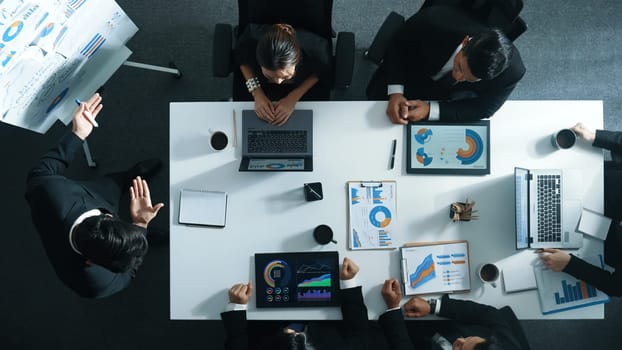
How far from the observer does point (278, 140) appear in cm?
176

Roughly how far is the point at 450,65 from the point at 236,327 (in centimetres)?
148

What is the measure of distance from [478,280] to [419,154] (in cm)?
59

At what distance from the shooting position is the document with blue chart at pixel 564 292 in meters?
1.70

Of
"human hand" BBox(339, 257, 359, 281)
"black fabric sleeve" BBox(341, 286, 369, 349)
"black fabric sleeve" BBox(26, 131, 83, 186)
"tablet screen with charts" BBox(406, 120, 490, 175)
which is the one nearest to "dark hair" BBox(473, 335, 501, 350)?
"black fabric sleeve" BBox(341, 286, 369, 349)

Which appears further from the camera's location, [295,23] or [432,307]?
[295,23]

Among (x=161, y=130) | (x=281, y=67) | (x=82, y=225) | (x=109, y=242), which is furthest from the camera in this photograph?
(x=161, y=130)

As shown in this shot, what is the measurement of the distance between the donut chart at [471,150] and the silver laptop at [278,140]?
0.65 metres

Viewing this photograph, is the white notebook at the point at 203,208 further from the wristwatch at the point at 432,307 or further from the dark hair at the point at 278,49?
the wristwatch at the point at 432,307

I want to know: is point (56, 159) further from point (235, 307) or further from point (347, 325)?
point (347, 325)

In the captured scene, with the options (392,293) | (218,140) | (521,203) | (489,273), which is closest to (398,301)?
(392,293)

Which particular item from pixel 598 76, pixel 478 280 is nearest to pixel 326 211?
pixel 478 280

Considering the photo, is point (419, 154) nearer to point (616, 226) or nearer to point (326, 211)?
point (326, 211)

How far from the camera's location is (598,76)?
8.12 ft

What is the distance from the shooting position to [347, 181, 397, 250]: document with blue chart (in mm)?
1721
